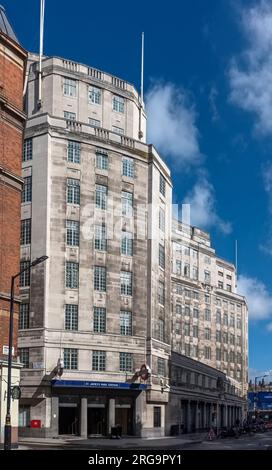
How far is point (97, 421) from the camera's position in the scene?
73.6m

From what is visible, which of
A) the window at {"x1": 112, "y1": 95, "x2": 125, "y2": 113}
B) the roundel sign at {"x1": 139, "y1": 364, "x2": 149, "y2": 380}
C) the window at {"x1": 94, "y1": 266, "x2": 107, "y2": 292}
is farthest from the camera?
the window at {"x1": 112, "y1": 95, "x2": 125, "y2": 113}

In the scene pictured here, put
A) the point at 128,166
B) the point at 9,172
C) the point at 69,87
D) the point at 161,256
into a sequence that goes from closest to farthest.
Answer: the point at 9,172, the point at 128,166, the point at 69,87, the point at 161,256

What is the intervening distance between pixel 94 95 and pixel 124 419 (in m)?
39.5

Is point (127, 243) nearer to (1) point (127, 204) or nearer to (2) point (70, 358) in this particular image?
(1) point (127, 204)

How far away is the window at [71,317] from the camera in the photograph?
72.3 meters

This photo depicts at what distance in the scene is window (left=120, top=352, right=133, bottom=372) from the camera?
75.4 metres

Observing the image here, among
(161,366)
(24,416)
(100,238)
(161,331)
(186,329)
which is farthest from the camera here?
(186,329)

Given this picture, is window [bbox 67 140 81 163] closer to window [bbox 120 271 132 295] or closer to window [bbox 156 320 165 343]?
window [bbox 120 271 132 295]

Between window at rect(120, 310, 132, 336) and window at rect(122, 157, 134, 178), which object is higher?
window at rect(122, 157, 134, 178)

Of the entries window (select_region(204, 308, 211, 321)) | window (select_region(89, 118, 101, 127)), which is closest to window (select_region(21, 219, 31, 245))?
window (select_region(89, 118, 101, 127))

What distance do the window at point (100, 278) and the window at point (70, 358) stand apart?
7628 millimetres

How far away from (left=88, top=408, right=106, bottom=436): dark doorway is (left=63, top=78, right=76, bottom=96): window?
3772 cm

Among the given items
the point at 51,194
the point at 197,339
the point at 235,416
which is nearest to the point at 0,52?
the point at 51,194

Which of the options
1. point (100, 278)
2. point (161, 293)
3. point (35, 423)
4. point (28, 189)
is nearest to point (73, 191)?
point (28, 189)
